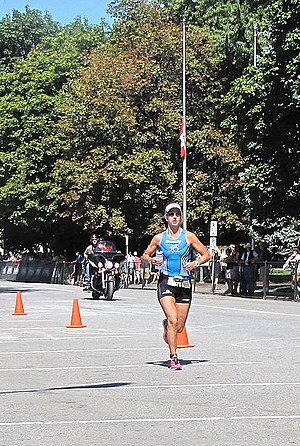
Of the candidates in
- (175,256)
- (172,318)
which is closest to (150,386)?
(172,318)

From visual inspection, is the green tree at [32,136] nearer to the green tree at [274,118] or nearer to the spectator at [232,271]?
the green tree at [274,118]

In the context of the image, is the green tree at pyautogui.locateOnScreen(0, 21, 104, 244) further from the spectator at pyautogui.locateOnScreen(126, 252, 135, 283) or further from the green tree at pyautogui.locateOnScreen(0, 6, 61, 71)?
the spectator at pyautogui.locateOnScreen(126, 252, 135, 283)

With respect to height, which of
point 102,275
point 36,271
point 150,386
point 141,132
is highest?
point 141,132

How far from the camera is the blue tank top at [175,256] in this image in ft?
41.2

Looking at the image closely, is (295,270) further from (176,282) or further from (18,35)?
(18,35)

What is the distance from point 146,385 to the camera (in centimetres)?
1108

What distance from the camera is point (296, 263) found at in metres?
30.6

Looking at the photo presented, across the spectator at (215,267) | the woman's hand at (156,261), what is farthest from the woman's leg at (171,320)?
the spectator at (215,267)

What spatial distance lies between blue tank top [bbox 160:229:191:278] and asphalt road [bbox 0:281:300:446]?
1227 mm

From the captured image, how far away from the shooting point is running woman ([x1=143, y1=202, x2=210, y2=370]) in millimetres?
12469

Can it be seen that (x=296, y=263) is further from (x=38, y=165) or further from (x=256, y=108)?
(x=38, y=165)

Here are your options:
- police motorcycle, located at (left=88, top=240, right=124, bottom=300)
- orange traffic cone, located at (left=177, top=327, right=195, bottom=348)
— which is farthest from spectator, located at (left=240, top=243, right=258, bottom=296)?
orange traffic cone, located at (left=177, top=327, right=195, bottom=348)

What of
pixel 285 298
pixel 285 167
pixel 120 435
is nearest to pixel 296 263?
pixel 285 298

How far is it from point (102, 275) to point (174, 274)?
17.1 meters
